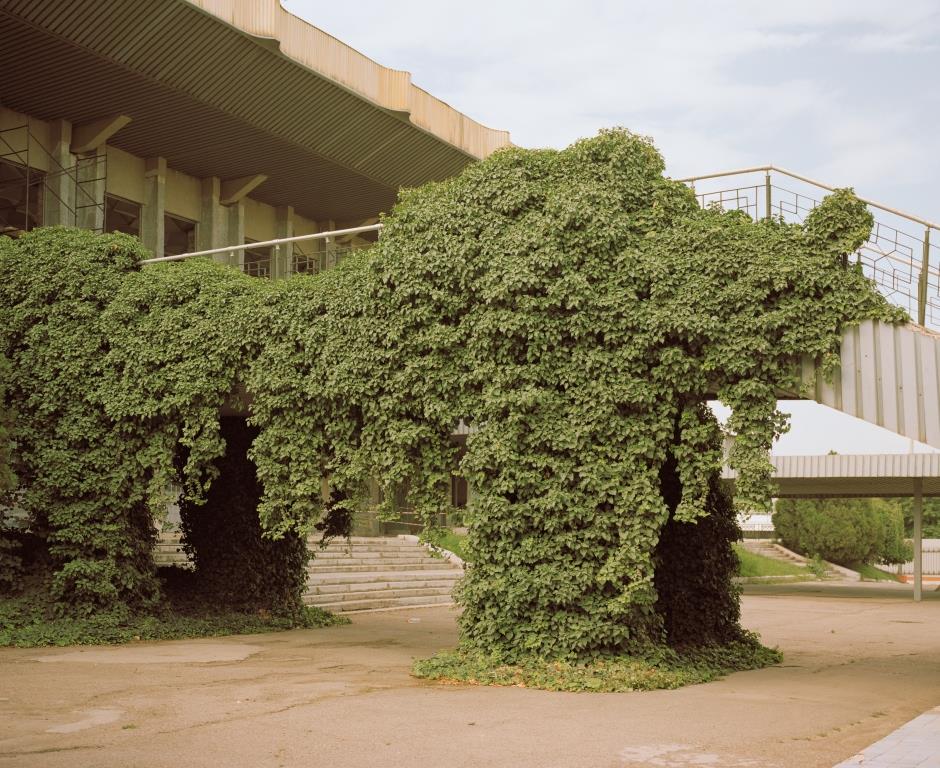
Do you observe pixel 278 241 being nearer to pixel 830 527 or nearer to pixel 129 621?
pixel 129 621

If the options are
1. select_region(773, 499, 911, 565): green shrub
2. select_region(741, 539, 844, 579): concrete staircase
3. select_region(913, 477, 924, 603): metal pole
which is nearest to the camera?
select_region(913, 477, 924, 603): metal pole

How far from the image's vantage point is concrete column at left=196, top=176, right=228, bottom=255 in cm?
2745

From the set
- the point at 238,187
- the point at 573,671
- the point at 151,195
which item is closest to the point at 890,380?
the point at 573,671

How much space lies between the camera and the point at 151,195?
1017 inches

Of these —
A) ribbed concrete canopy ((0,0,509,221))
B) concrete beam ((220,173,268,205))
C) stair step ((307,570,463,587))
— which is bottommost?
stair step ((307,570,463,587))

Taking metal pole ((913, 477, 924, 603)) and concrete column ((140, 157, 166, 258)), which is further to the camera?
metal pole ((913, 477, 924, 603))

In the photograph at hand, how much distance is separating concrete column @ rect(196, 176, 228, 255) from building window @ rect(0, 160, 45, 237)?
14.9ft

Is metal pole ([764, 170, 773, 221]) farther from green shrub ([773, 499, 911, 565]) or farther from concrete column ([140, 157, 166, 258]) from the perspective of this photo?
green shrub ([773, 499, 911, 565])

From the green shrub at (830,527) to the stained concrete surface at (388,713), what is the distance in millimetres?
29579

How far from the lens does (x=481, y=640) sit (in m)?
11.2

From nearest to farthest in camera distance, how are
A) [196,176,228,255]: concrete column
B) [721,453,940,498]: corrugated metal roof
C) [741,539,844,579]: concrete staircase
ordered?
[721,453,940,498]: corrugated metal roof < [196,176,228,255]: concrete column < [741,539,844,579]: concrete staircase

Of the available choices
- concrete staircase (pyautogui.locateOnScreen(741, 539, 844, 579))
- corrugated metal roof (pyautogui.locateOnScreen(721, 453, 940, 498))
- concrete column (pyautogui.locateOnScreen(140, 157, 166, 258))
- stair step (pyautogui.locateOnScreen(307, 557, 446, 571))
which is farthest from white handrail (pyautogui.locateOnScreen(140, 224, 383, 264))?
concrete staircase (pyautogui.locateOnScreen(741, 539, 844, 579))

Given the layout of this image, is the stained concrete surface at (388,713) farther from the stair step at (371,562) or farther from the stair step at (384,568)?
the stair step at (371,562)

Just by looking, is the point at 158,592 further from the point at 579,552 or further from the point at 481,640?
the point at 579,552
